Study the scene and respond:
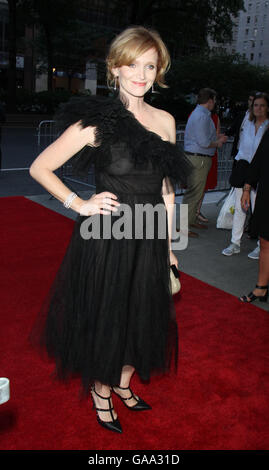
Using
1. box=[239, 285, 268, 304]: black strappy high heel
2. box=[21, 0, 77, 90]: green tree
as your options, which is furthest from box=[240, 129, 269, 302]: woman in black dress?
box=[21, 0, 77, 90]: green tree

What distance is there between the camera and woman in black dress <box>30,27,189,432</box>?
85.0 inches

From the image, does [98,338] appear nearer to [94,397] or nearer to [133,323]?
[133,323]

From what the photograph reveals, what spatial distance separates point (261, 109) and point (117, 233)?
3588 millimetres

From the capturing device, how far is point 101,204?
2.16 meters

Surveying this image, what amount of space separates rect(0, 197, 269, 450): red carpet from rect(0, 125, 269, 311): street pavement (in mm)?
460

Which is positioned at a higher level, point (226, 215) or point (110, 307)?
point (110, 307)

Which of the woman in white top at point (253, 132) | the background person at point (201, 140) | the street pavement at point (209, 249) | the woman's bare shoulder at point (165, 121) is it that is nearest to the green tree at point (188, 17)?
the street pavement at point (209, 249)

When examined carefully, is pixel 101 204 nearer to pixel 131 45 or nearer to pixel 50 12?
pixel 131 45

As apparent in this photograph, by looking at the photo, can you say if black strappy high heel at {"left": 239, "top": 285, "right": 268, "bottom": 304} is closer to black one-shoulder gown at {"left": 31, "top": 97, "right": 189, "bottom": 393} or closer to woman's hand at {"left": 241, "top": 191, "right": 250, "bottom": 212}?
woman's hand at {"left": 241, "top": 191, "right": 250, "bottom": 212}

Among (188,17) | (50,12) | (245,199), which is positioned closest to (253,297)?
(245,199)

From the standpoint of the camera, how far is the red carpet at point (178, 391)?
245 cm

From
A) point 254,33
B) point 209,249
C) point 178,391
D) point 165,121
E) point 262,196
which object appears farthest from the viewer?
point 254,33

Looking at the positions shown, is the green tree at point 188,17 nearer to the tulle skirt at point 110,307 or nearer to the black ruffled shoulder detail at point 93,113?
the black ruffled shoulder detail at point 93,113

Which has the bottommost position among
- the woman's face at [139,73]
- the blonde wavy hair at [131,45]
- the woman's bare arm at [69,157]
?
the woman's bare arm at [69,157]
